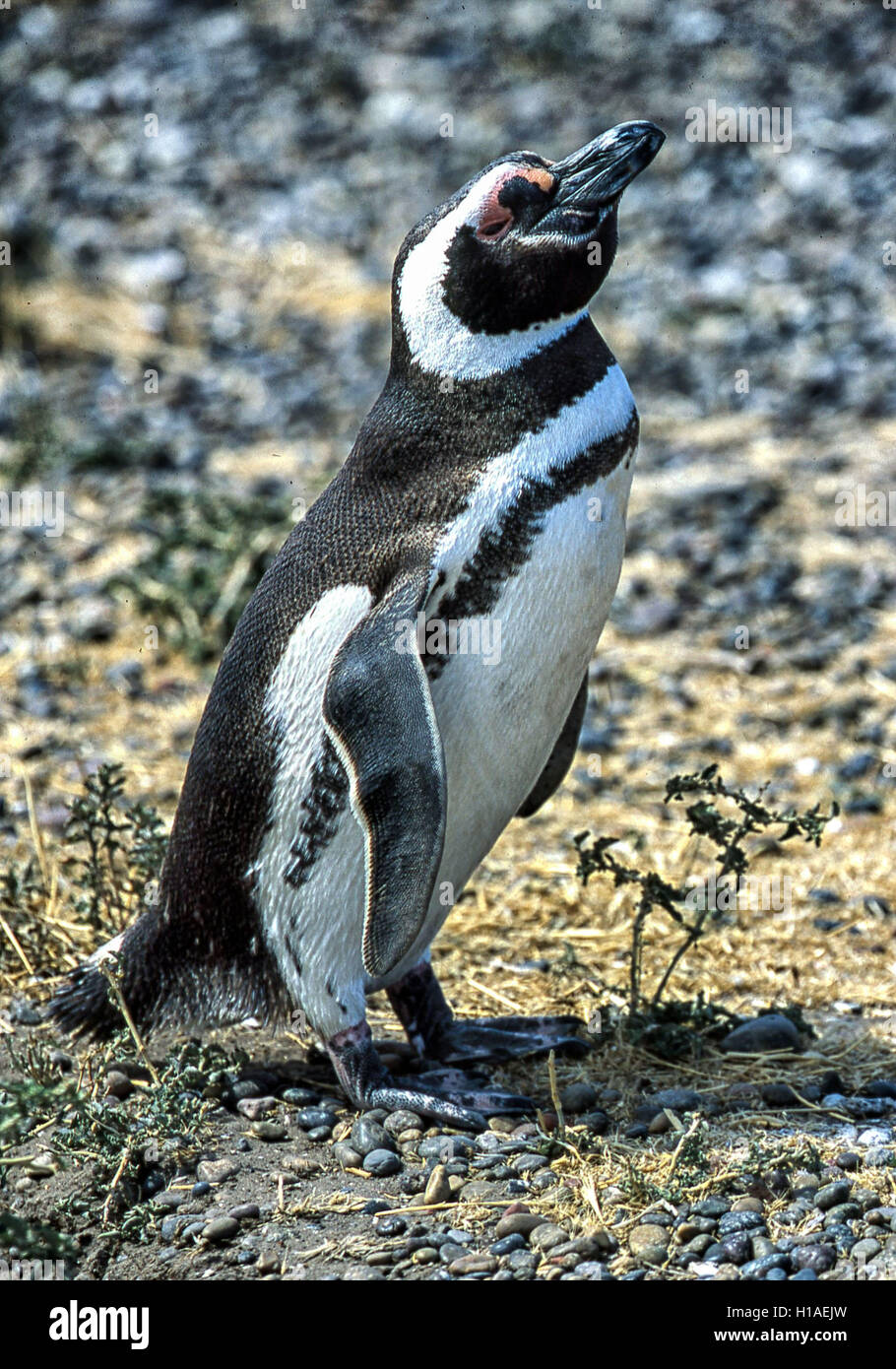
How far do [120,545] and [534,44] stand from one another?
7180mm

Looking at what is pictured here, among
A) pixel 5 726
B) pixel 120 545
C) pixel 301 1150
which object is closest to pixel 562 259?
pixel 301 1150

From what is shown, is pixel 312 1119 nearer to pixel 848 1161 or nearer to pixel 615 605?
pixel 848 1161

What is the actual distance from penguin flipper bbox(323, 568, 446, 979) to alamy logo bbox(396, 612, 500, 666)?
0.30ft

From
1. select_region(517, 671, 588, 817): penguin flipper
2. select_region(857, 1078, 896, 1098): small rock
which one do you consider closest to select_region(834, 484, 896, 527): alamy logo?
select_region(517, 671, 588, 817): penguin flipper

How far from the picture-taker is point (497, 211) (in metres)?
3.10

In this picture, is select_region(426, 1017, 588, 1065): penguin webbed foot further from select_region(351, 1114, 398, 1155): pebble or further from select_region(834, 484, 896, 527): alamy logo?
select_region(834, 484, 896, 527): alamy logo

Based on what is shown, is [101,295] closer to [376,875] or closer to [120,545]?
[120,545]

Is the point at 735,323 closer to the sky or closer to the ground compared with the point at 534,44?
closer to the ground

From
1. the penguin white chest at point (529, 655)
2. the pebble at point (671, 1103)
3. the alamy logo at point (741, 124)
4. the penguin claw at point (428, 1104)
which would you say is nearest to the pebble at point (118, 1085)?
the penguin claw at point (428, 1104)

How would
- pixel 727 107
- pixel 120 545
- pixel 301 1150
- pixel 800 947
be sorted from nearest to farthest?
pixel 301 1150, pixel 800 947, pixel 120 545, pixel 727 107

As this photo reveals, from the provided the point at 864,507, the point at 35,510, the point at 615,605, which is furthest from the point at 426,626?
the point at 35,510

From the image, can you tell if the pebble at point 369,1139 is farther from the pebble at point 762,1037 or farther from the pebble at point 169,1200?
the pebble at point 762,1037

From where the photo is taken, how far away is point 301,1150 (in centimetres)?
322
